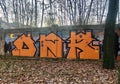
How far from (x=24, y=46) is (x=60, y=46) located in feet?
9.63

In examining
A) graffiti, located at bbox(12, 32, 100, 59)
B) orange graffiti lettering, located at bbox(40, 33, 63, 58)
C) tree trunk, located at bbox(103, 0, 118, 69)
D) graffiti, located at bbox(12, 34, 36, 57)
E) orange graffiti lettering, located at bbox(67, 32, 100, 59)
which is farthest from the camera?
graffiti, located at bbox(12, 34, 36, 57)

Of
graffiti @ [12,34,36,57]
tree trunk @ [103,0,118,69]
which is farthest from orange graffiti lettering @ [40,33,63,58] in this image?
tree trunk @ [103,0,118,69]

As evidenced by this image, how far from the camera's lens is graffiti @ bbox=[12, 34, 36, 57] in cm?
1969

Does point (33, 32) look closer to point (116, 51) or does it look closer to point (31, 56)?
point (31, 56)

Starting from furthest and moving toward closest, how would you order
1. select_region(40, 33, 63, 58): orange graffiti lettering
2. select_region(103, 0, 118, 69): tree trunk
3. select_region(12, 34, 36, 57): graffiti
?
select_region(12, 34, 36, 57): graffiti < select_region(40, 33, 63, 58): orange graffiti lettering < select_region(103, 0, 118, 69): tree trunk

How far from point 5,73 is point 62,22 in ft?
82.6

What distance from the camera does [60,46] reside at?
1864 cm

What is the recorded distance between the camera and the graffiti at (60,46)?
1777 cm

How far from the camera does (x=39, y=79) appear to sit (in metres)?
10.5

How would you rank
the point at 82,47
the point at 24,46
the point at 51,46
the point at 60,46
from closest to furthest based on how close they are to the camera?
1. the point at 82,47
2. the point at 60,46
3. the point at 51,46
4. the point at 24,46

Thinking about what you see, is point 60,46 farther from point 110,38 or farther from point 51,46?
point 110,38

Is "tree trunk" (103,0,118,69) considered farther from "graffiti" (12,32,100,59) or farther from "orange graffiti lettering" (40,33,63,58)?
"orange graffiti lettering" (40,33,63,58)

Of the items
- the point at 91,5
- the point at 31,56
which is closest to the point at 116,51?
the point at 31,56

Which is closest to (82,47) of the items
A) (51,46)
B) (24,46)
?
(51,46)
